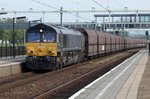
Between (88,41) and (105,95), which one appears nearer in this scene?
(105,95)

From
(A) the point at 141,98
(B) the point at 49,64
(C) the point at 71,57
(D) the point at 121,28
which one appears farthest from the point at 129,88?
(D) the point at 121,28

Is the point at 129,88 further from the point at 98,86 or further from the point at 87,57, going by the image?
the point at 87,57

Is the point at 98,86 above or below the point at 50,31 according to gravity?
below

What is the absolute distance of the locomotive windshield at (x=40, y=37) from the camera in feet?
98.6

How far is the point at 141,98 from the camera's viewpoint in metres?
14.5

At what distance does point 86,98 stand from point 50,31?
623 inches

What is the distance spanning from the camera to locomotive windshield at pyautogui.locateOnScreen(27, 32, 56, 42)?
3006cm

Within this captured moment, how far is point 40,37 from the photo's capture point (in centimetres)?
3031

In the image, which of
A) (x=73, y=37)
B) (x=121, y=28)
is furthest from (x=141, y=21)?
(x=73, y=37)

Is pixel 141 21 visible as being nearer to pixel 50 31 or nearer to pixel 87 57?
pixel 87 57

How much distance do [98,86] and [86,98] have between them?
4084 millimetres

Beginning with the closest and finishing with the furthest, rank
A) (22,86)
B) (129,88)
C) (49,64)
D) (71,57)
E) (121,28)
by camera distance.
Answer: (129,88)
(22,86)
(49,64)
(71,57)
(121,28)

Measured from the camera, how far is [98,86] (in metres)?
18.8

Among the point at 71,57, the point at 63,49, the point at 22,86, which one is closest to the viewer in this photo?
the point at 22,86
